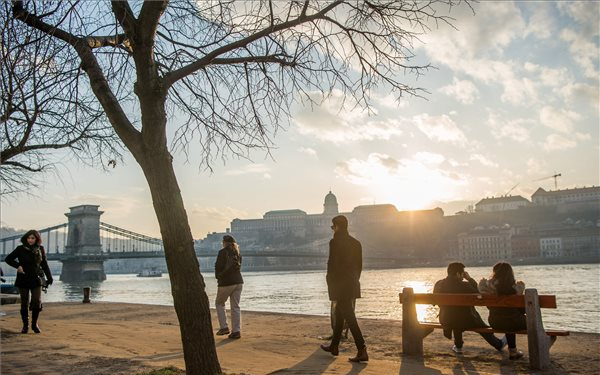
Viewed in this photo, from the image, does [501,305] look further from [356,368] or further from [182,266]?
[182,266]

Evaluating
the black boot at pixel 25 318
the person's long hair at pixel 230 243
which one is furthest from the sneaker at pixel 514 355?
the black boot at pixel 25 318

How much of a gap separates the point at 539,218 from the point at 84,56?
468 ft

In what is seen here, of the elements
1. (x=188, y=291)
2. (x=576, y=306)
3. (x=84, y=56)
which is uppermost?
(x=84, y=56)

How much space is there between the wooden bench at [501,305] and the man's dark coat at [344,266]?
687 millimetres

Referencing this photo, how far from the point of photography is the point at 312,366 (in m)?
5.22

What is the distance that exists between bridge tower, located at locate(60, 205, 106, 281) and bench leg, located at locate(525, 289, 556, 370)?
7362 centimetres

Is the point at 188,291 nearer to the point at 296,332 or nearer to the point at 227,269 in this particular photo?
the point at 227,269

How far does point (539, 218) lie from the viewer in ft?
443

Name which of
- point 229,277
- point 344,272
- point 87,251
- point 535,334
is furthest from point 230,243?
point 87,251

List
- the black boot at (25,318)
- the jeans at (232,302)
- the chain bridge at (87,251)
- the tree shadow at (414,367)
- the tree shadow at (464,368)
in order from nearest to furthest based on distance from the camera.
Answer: the tree shadow at (414,367), the tree shadow at (464,368), the jeans at (232,302), the black boot at (25,318), the chain bridge at (87,251)

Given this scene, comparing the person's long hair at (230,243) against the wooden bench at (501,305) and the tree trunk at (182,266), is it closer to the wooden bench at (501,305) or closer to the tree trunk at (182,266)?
the wooden bench at (501,305)

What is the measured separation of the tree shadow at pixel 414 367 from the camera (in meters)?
5.02

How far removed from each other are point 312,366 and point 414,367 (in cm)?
92

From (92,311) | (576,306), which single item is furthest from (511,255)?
(92,311)
